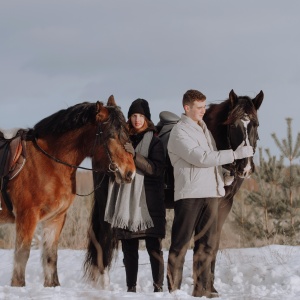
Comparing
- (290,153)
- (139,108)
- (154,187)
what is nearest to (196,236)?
(154,187)

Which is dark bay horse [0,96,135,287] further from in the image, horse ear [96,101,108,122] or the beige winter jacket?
the beige winter jacket

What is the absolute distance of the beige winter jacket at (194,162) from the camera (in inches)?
251

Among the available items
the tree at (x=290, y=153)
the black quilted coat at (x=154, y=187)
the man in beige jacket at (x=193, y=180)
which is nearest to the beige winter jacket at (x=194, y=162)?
the man in beige jacket at (x=193, y=180)

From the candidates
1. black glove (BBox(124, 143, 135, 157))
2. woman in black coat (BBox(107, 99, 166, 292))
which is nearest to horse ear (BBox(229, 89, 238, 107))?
woman in black coat (BBox(107, 99, 166, 292))

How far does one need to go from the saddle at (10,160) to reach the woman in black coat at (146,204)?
1.05 metres

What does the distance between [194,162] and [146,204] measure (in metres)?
0.80

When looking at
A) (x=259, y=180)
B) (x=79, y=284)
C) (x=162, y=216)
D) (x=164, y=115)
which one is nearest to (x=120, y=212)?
(x=162, y=216)

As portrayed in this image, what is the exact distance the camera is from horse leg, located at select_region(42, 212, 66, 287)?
23.3 feet

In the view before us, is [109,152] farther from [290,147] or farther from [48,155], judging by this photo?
[290,147]

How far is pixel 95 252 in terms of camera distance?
802 centimetres

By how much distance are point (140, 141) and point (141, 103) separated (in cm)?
40

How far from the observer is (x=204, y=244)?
6.67m

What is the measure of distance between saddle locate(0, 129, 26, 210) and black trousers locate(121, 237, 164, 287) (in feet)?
4.29

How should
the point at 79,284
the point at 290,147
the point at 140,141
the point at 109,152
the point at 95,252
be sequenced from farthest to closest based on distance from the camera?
the point at 290,147 → the point at 79,284 → the point at 95,252 → the point at 140,141 → the point at 109,152
